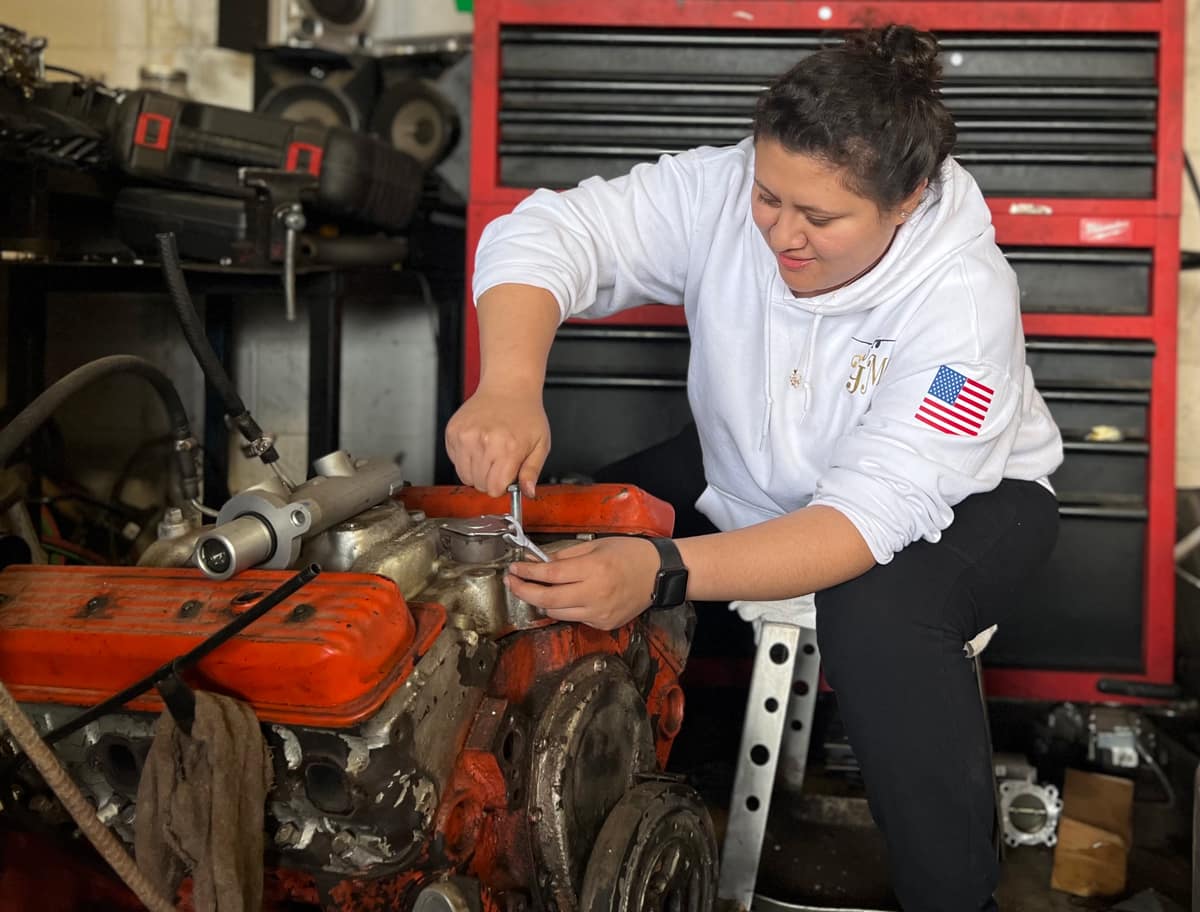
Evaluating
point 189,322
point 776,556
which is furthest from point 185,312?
point 776,556

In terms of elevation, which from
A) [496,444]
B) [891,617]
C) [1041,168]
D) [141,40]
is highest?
[141,40]

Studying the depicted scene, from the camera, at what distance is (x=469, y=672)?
3.29ft

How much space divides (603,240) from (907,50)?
1.27ft

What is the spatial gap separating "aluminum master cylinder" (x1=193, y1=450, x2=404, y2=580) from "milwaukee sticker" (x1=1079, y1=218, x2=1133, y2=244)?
134cm

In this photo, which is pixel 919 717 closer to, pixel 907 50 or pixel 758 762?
pixel 758 762

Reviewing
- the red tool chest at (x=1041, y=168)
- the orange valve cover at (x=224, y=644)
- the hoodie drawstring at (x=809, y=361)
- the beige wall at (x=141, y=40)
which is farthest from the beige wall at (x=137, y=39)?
the orange valve cover at (x=224, y=644)

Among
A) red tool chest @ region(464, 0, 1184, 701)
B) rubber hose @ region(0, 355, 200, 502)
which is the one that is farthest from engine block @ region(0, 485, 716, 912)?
red tool chest @ region(464, 0, 1184, 701)

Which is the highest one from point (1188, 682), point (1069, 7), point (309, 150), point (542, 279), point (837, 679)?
point (1069, 7)

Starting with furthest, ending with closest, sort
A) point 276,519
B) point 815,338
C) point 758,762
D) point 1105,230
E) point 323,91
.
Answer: point 323,91, point 1105,230, point 758,762, point 815,338, point 276,519

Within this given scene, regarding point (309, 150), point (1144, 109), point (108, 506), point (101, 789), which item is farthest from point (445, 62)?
point (101, 789)

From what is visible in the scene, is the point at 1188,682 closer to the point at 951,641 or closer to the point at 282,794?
the point at 951,641

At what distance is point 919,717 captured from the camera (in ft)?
3.74

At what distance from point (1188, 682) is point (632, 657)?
1.27m

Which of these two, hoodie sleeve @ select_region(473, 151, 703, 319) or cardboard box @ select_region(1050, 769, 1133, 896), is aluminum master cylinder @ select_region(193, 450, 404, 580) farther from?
cardboard box @ select_region(1050, 769, 1133, 896)
